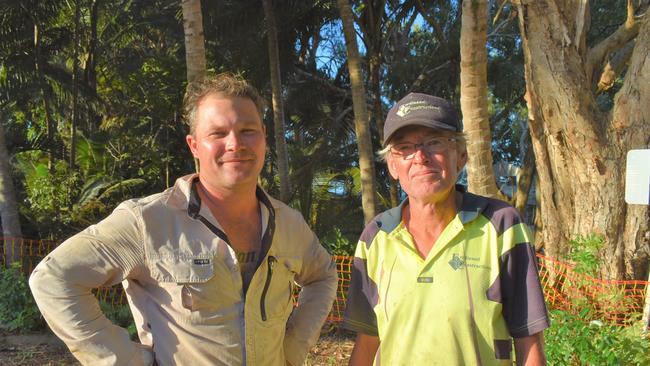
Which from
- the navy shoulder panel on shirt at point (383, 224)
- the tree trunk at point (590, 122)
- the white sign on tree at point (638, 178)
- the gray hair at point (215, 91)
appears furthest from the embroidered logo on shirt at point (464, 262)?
the tree trunk at point (590, 122)

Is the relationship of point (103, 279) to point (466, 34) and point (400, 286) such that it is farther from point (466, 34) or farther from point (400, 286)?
Result: point (466, 34)

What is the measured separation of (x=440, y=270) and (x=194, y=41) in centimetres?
474

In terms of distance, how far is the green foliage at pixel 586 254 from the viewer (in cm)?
530

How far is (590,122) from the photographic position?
6.46 meters

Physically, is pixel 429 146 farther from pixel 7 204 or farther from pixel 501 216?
pixel 7 204

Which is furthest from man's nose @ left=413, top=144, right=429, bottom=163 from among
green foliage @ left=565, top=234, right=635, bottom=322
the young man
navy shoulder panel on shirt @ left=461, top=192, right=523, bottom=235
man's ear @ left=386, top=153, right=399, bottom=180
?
green foliage @ left=565, top=234, right=635, bottom=322

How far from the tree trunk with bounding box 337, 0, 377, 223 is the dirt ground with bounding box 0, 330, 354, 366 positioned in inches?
76.4

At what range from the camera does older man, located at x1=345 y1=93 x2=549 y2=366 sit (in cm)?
192

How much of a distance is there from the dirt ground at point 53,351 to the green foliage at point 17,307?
0.20 meters

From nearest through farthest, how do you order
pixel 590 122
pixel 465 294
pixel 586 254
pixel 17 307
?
pixel 465 294, pixel 586 254, pixel 590 122, pixel 17 307

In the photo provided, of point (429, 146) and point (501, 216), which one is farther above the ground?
point (429, 146)

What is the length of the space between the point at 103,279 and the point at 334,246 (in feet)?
16.6

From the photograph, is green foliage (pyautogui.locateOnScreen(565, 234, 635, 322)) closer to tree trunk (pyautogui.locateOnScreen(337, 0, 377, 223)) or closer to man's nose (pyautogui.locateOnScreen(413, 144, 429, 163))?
tree trunk (pyautogui.locateOnScreen(337, 0, 377, 223))

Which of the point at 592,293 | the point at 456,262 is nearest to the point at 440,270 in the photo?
the point at 456,262
